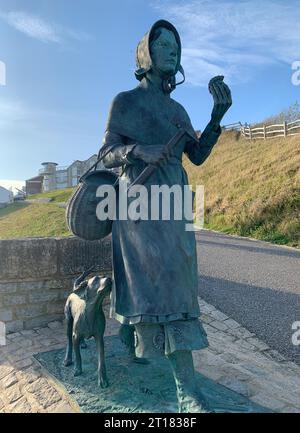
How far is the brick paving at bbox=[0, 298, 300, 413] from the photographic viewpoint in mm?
2961

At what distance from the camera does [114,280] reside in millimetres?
2766

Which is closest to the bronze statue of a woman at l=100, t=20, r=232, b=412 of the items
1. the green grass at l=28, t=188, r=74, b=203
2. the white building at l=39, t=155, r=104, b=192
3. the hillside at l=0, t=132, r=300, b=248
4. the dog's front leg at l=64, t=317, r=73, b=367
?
the dog's front leg at l=64, t=317, r=73, b=367

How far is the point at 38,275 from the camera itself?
4773 mm

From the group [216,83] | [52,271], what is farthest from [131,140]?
[52,271]

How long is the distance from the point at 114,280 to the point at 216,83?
154 centimetres

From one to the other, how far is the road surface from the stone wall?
2450 millimetres

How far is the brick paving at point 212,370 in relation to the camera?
2.96m

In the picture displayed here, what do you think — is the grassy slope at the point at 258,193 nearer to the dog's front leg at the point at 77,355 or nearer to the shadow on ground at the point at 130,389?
the shadow on ground at the point at 130,389

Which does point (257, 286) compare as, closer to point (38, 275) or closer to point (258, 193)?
point (38, 275)

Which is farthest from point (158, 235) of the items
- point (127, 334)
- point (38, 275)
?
point (38, 275)

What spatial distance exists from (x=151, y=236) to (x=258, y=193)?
13.9m

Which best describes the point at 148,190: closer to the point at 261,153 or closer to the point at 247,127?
the point at 261,153

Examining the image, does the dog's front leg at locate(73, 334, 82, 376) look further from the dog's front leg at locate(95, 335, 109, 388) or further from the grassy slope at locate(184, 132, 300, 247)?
the grassy slope at locate(184, 132, 300, 247)

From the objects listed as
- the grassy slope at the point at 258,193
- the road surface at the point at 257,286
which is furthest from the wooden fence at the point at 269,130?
the road surface at the point at 257,286
